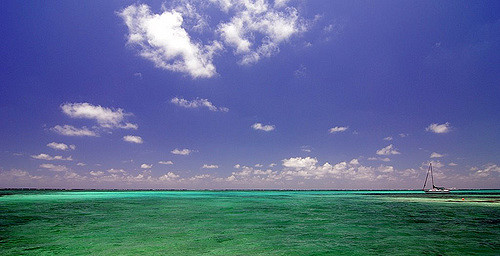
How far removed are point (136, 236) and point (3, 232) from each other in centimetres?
979

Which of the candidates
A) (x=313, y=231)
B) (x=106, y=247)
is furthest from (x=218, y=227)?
(x=106, y=247)

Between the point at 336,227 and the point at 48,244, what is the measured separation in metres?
19.8

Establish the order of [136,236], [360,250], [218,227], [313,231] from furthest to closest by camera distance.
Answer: [218,227]
[313,231]
[136,236]
[360,250]

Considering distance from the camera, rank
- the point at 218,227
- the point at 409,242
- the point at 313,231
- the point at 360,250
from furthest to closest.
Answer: the point at 218,227 → the point at 313,231 → the point at 409,242 → the point at 360,250

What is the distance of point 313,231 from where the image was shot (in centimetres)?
2055

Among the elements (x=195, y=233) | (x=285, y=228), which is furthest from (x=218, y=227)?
(x=285, y=228)

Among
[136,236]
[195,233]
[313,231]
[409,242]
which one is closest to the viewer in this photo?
[409,242]

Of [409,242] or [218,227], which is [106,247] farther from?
[409,242]

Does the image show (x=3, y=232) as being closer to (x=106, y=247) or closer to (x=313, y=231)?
(x=106, y=247)

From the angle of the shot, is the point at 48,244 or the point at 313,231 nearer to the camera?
the point at 48,244

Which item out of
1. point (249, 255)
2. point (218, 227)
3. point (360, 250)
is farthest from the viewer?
point (218, 227)

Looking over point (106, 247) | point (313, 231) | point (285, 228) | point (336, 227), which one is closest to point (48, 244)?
point (106, 247)

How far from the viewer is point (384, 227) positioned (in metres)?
22.2

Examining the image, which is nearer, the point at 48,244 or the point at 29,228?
the point at 48,244
